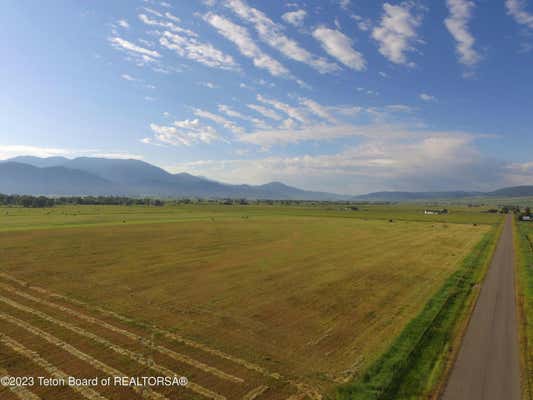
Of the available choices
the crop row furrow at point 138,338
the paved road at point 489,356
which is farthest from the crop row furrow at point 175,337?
the paved road at point 489,356

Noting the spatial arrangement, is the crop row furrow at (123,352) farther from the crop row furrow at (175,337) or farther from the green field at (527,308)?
the green field at (527,308)

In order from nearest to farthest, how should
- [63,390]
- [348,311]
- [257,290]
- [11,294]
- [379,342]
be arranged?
1. [63,390]
2. [379,342]
3. [348,311]
4. [11,294]
5. [257,290]

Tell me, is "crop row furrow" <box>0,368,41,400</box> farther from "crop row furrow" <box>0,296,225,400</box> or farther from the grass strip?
the grass strip

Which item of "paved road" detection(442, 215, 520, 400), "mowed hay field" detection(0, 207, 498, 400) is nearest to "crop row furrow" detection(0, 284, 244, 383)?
"mowed hay field" detection(0, 207, 498, 400)

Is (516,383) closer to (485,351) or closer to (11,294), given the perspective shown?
(485,351)

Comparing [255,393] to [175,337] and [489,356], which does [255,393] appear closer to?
[175,337]

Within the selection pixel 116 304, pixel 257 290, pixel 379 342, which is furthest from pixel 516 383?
pixel 116 304
